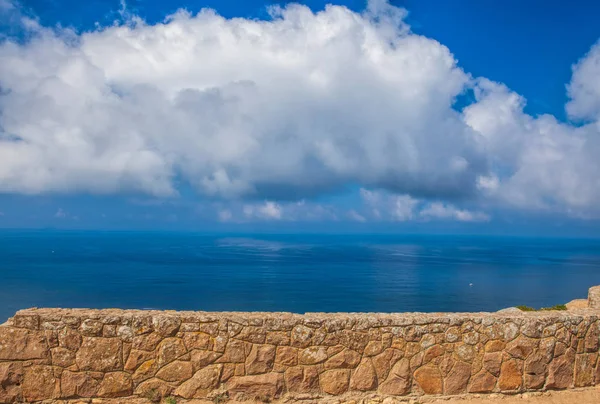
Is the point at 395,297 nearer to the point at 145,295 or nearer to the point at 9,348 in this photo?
the point at 145,295

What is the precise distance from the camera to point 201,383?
6223 millimetres

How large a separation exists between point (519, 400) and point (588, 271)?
118883 millimetres

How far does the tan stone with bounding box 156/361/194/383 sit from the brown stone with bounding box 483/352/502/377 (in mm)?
3952

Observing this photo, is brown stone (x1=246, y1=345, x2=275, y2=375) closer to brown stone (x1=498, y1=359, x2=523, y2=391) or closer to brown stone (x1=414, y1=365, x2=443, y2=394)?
brown stone (x1=414, y1=365, x2=443, y2=394)

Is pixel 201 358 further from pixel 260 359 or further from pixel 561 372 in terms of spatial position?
pixel 561 372

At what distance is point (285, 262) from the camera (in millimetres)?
121625

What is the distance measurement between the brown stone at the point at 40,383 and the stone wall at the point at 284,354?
0.01m

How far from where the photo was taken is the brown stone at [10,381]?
5953mm

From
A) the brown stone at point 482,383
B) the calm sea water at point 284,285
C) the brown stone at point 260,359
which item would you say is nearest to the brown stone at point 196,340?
the brown stone at point 260,359

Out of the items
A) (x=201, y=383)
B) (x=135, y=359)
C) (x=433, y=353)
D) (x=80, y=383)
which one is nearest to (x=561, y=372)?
(x=433, y=353)

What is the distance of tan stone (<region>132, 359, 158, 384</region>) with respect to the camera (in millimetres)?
6156

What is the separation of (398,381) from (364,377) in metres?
0.47

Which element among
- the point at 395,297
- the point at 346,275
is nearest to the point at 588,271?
the point at 346,275

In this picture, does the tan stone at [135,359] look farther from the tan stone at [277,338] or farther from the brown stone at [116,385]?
the tan stone at [277,338]
